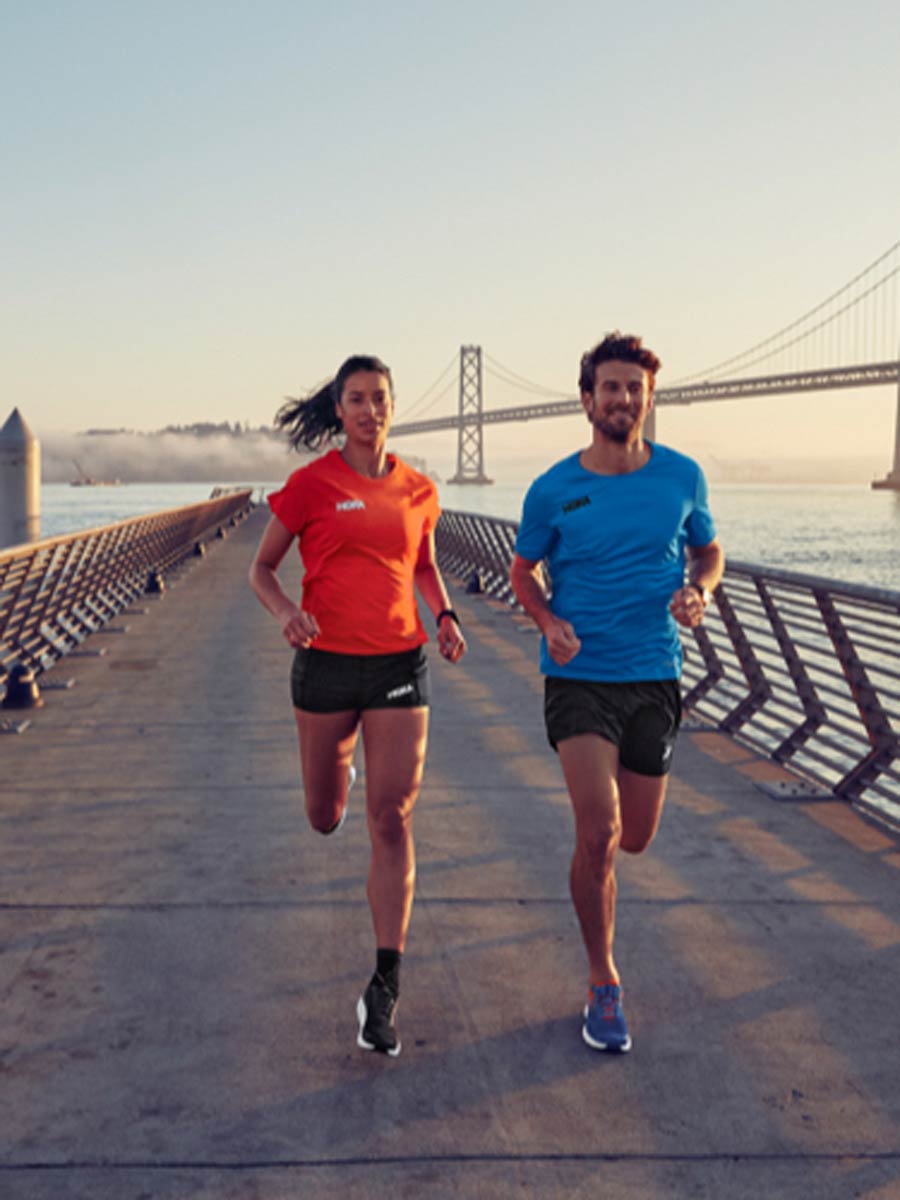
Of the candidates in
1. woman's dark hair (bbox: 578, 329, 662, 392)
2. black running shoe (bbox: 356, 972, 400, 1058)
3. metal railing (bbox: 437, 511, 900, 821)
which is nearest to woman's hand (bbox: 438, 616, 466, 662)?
woman's dark hair (bbox: 578, 329, 662, 392)

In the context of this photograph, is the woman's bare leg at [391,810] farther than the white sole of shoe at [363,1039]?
Yes

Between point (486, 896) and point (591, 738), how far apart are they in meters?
1.42

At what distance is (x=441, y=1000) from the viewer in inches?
145

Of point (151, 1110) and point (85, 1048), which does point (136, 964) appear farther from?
point (151, 1110)

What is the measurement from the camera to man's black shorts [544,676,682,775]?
3459 mm

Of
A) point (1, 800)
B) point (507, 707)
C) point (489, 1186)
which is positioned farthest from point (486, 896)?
point (507, 707)

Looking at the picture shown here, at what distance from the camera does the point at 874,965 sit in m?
3.98

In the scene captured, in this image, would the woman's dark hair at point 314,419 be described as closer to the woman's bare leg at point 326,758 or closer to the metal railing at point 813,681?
the woman's bare leg at point 326,758

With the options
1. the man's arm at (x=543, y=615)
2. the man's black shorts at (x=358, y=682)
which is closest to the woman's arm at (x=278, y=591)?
the man's black shorts at (x=358, y=682)

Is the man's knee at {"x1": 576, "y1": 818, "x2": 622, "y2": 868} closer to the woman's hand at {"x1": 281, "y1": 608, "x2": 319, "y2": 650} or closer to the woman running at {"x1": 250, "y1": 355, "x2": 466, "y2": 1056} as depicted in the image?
the woman running at {"x1": 250, "y1": 355, "x2": 466, "y2": 1056}

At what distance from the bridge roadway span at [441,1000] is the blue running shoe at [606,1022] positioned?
0.05 metres

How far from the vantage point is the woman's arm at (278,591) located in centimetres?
339

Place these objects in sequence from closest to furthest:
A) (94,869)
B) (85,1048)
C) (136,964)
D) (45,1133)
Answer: (45,1133), (85,1048), (136,964), (94,869)

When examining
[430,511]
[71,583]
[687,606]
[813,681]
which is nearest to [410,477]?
[430,511]
